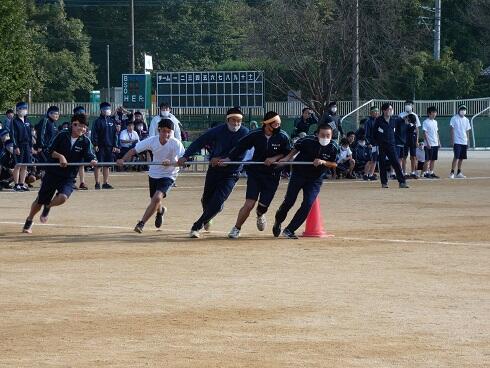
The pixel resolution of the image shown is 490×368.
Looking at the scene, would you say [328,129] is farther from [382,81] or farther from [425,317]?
[382,81]

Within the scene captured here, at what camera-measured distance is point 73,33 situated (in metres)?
80.4

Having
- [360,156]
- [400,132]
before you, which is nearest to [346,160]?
[360,156]

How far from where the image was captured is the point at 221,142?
58.7ft

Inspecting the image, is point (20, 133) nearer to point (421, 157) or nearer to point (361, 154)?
point (361, 154)

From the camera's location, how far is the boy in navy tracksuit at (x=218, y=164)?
17.7 meters

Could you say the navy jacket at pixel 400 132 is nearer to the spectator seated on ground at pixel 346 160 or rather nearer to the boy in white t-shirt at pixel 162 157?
the spectator seated on ground at pixel 346 160

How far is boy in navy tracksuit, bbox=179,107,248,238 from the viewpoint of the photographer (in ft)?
57.9

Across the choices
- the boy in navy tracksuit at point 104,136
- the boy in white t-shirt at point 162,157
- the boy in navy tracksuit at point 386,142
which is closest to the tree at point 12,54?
the boy in navy tracksuit at point 104,136

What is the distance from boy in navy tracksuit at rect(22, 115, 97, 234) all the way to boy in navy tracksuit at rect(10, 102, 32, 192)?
9595 millimetres

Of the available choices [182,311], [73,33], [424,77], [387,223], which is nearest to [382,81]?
[424,77]

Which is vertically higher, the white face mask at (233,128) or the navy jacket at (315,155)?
the white face mask at (233,128)

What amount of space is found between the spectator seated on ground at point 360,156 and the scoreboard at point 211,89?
9.14 meters

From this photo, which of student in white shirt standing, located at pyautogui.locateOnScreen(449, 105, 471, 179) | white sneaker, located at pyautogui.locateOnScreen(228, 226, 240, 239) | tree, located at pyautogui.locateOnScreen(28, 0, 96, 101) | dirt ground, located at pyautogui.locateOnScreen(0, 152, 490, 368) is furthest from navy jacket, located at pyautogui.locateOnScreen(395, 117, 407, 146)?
tree, located at pyautogui.locateOnScreen(28, 0, 96, 101)

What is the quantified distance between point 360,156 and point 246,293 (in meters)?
21.0
